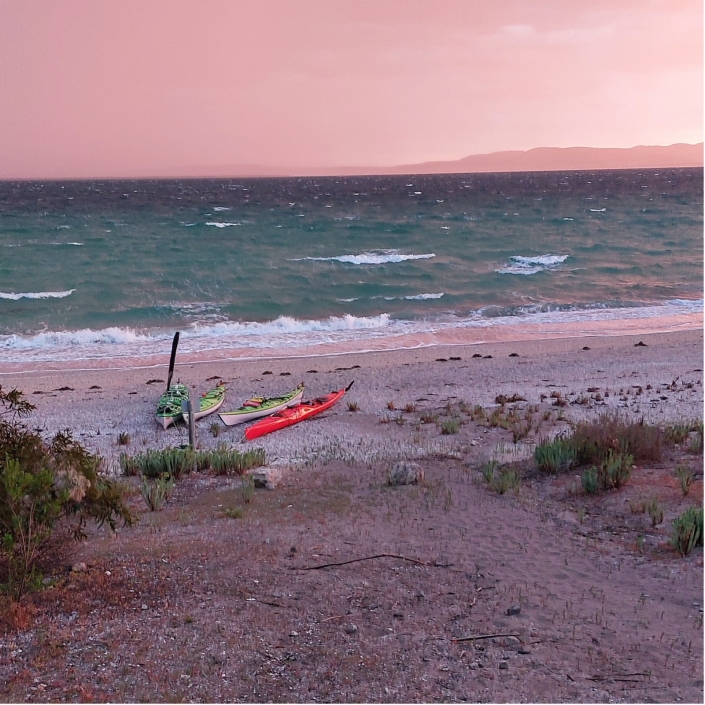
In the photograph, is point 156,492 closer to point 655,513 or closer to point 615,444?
point 655,513

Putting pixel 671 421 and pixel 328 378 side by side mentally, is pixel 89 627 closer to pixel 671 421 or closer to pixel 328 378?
pixel 671 421

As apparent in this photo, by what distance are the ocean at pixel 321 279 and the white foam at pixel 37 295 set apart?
0.05 m

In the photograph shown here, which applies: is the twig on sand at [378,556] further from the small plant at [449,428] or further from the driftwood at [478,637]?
the small plant at [449,428]

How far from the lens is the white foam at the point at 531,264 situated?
1438 inches

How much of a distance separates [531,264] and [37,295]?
77.5 ft

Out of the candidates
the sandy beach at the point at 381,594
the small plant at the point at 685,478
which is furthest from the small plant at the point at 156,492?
the small plant at the point at 685,478

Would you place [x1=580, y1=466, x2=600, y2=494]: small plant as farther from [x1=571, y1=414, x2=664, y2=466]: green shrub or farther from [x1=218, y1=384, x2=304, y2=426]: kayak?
[x1=218, y1=384, x2=304, y2=426]: kayak

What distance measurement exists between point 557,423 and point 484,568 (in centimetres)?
602

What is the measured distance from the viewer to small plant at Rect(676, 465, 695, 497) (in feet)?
25.4

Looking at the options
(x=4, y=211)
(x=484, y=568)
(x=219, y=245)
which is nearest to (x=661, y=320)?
(x=484, y=568)

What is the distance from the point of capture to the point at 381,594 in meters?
5.81

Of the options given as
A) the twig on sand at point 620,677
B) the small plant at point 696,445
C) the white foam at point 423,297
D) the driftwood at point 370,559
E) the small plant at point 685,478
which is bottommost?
the twig on sand at point 620,677

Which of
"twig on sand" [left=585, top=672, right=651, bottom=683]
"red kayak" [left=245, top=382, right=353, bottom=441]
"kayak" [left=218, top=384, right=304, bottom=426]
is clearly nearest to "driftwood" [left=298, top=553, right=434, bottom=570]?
"twig on sand" [left=585, top=672, right=651, bottom=683]

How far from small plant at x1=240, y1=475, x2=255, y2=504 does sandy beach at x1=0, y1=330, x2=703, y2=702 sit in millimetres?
154
